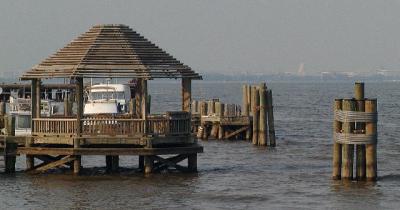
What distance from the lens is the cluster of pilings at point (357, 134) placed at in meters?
35.6

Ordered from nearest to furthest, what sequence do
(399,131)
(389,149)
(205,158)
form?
(205,158), (389,149), (399,131)

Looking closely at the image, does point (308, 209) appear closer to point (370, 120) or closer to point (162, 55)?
point (370, 120)

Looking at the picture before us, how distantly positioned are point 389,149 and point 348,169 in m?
21.5

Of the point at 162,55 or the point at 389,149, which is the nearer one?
the point at 162,55

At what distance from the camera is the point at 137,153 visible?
38031 millimetres

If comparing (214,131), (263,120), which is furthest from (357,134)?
(214,131)

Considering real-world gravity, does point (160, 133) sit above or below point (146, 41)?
below

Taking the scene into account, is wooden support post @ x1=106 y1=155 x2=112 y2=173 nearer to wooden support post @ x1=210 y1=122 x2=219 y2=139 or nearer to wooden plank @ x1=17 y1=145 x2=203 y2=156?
wooden plank @ x1=17 y1=145 x2=203 y2=156

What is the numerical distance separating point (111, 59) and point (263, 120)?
60.0ft

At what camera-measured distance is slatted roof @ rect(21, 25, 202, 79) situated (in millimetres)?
38406

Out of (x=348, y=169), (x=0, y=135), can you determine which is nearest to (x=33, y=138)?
(x=0, y=135)

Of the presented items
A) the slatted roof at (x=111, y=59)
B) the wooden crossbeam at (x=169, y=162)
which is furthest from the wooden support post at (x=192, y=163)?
the slatted roof at (x=111, y=59)

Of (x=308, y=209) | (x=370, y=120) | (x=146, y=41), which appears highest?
(x=146, y=41)

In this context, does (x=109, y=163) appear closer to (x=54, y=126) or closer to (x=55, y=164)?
(x=55, y=164)
